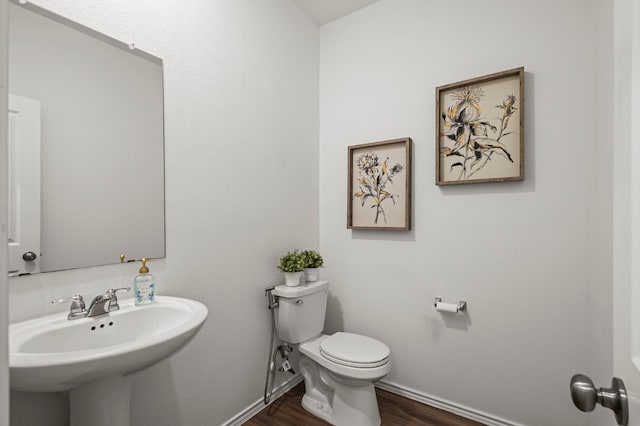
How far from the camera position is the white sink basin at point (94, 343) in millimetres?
748

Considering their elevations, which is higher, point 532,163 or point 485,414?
point 532,163

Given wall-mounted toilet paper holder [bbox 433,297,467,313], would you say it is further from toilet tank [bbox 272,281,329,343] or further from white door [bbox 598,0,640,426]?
white door [bbox 598,0,640,426]

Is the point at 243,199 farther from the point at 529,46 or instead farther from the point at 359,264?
the point at 529,46

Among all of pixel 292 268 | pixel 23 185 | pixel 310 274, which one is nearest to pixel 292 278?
pixel 292 268

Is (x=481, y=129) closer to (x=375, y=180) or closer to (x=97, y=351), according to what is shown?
(x=375, y=180)

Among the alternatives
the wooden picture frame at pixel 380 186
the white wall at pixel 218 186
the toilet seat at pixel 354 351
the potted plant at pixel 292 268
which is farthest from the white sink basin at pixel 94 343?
the wooden picture frame at pixel 380 186

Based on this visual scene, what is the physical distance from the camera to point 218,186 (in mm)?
1640

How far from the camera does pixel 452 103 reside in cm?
183

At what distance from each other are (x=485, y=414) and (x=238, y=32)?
255 cm

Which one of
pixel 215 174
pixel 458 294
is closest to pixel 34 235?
pixel 215 174

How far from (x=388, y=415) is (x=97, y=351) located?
163 cm

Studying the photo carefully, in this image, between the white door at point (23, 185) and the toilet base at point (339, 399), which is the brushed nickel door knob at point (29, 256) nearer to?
the white door at point (23, 185)

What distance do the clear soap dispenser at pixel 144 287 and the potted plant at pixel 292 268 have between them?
2.59ft

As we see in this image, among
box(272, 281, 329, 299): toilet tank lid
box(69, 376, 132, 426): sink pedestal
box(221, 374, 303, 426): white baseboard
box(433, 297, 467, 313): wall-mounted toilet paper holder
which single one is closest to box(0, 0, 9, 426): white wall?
box(69, 376, 132, 426): sink pedestal
